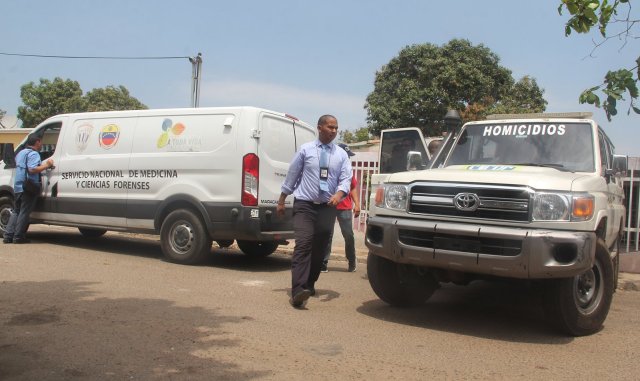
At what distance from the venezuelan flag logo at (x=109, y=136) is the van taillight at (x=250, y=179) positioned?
7.86 ft

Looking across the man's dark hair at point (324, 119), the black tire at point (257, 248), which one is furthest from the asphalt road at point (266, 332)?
the man's dark hair at point (324, 119)

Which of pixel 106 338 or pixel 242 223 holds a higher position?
pixel 242 223

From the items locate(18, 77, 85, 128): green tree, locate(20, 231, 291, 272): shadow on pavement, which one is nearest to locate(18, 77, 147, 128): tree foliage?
locate(18, 77, 85, 128): green tree

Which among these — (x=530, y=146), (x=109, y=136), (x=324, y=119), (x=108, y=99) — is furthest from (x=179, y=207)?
(x=108, y=99)

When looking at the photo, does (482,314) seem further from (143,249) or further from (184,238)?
(143,249)

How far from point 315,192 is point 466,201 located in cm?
159

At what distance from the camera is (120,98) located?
37.3m

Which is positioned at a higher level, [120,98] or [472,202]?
[120,98]

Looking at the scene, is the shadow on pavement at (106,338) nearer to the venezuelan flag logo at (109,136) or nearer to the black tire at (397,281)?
the black tire at (397,281)

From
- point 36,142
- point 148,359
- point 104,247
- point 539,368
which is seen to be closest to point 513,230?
point 539,368

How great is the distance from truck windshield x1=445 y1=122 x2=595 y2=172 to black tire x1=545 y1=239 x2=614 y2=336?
0.91 metres

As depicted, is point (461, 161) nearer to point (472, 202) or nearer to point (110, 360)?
point (472, 202)

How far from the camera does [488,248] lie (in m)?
4.30

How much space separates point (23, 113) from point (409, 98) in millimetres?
24975
